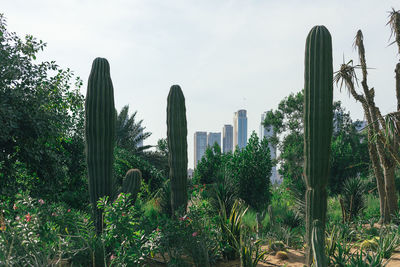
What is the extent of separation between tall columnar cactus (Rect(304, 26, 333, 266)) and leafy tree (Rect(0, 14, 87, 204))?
532cm

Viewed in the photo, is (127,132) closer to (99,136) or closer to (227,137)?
(99,136)

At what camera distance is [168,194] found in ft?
33.0

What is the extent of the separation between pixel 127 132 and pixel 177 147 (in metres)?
15.7

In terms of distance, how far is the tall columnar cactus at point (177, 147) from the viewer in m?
7.59

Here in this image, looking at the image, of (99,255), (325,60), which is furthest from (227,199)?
(325,60)

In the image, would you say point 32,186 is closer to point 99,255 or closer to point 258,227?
point 99,255

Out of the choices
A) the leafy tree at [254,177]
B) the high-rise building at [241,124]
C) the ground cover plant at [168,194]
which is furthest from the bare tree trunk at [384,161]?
the high-rise building at [241,124]

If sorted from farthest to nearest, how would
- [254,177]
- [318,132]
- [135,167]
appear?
[135,167]
[254,177]
[318,132]

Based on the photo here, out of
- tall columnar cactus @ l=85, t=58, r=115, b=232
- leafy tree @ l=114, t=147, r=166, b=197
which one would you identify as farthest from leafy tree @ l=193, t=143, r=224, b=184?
tall columnar cactus @ l=85, t=58, r=115, b=232

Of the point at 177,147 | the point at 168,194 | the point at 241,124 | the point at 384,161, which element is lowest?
the point at 168,194

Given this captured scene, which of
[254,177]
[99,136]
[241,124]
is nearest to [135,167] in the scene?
[254,177]

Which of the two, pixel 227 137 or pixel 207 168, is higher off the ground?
pixel 227 137

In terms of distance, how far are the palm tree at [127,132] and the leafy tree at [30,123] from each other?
12.6m

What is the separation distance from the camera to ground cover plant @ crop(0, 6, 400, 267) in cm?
497
